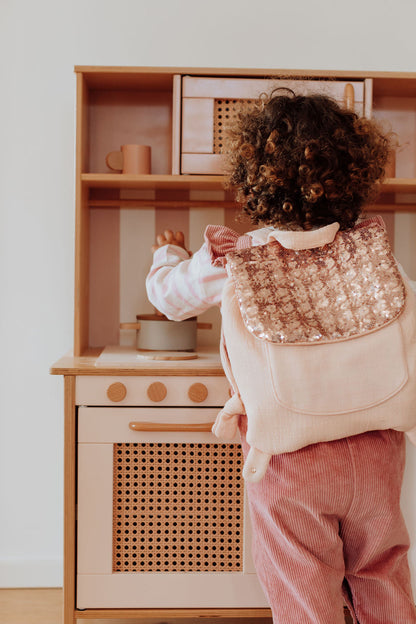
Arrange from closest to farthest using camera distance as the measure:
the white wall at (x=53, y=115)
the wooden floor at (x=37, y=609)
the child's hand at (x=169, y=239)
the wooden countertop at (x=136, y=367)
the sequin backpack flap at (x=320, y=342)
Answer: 1. the sequin backpack flap at (x=320, y=342)
2. the wooden countertop at (x=136, y=367)
3. the child's hand at (x=169, y=239)
4. the wooden floor at (x=37, y=609)
5. the white wall at (x=53, y=115)

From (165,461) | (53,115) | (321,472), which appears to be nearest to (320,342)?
(321,472)

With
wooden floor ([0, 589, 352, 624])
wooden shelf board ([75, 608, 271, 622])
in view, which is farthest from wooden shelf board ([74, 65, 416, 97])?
wooden floor ([0, 589, 352, 624])

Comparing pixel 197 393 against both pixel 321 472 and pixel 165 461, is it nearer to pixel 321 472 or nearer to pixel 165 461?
pixel 165 461

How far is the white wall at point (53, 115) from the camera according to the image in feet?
6.03

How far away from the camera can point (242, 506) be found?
145 cm

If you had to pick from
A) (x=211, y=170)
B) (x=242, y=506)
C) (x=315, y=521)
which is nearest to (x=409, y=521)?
(x=242, y=506)

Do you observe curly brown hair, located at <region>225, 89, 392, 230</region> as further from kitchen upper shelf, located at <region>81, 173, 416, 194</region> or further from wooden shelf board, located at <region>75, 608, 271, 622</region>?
wooden shelf board, located at <region>75, 608, 271, 622</region>

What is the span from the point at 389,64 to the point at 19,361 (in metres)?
1.40

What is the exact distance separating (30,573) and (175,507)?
0.68 meters

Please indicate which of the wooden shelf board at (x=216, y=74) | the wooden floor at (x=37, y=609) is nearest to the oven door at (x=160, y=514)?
the wooden floor at (x=37, y=609)

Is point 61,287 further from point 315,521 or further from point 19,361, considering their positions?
point 315,521

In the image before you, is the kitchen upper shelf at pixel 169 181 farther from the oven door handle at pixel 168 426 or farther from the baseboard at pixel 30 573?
the baseboard at pixel 30 573

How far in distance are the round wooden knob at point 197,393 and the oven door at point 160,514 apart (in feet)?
0.10

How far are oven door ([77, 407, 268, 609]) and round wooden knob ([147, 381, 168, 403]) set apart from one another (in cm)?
3
